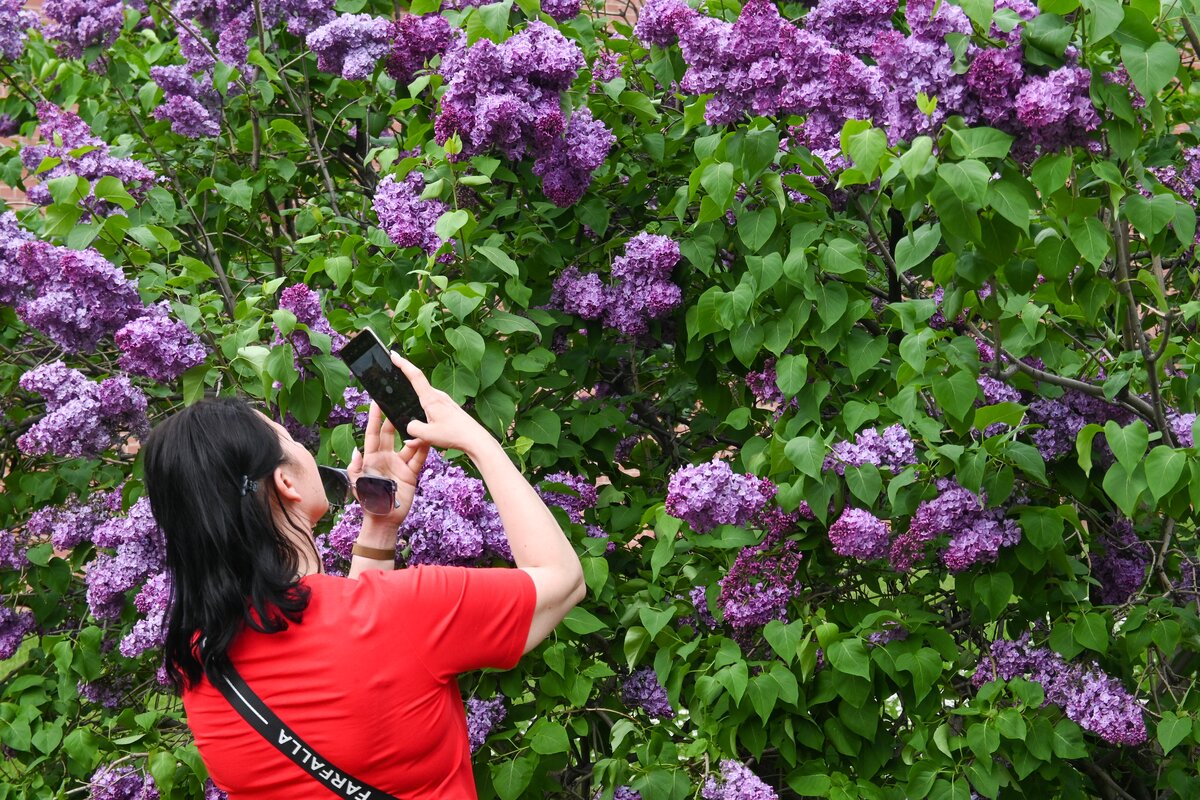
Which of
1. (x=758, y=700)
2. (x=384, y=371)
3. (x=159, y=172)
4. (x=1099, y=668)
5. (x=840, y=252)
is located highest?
(x=384, y=371)

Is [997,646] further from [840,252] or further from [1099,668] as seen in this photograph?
[840,252]

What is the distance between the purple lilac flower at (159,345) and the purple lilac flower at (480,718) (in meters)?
0.97

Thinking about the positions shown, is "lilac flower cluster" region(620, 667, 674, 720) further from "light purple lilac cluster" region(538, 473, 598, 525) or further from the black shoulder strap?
the black shoulder strap

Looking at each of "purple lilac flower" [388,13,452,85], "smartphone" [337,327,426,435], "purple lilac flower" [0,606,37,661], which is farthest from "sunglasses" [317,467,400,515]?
"purple lilac flower" [0,606,37,661]

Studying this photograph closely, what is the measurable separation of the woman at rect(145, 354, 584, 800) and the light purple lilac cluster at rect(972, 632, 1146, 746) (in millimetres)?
1351

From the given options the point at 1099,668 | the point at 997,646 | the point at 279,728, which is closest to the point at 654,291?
the point at 997,646

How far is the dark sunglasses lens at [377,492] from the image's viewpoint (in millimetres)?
2225

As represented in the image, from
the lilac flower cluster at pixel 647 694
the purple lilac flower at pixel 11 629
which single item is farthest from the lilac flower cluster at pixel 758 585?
the purple lilac flower at pixel 11 629

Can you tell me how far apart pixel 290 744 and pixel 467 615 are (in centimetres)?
30

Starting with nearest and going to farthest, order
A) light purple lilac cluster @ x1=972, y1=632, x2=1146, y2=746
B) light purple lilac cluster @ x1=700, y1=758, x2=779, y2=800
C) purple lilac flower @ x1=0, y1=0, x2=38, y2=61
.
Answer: light purple lilac cluster @ x1=700, y1=758, x2=779, y2=800
light purple lilac cluster @ x1=972, y1=632, x2=1146, y2=746
purple lilac flower @ x1=0, y1=0, x2=38, y2=61

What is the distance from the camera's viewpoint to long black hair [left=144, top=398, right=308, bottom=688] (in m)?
1.81

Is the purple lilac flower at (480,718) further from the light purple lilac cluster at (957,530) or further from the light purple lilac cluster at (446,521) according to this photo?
the light purple lilac cluster at (957,530)

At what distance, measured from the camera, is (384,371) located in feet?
6.70

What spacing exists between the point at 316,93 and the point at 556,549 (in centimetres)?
267
